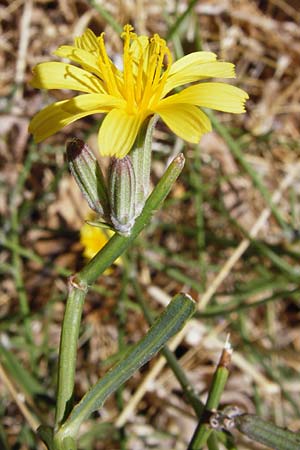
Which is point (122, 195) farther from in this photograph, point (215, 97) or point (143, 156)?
point (215, 97)

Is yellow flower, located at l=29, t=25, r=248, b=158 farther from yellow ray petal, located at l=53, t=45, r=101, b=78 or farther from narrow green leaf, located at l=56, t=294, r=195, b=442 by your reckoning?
narrow green leaf, located at l=56, t=294, r=195, b=442

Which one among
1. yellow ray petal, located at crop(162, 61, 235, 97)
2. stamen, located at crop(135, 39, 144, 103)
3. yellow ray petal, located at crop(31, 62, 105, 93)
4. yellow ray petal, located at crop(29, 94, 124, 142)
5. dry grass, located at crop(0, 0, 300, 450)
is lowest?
dry grass, located at crop(0, 0, 300, 450)

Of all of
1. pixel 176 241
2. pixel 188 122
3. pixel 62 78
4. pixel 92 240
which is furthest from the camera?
pixel 176 241

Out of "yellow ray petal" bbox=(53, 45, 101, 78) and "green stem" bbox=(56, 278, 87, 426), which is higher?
"yellow ray petal" bbox=(53, 45, 101, 78)

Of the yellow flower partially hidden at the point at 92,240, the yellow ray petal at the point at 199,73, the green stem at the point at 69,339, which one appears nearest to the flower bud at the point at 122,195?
the green stem at the point at 69,339

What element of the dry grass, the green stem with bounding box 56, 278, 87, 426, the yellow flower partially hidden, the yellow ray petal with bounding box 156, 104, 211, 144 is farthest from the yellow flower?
the yellow flower partially hidden

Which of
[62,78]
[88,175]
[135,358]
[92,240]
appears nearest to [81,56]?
[62,78]
